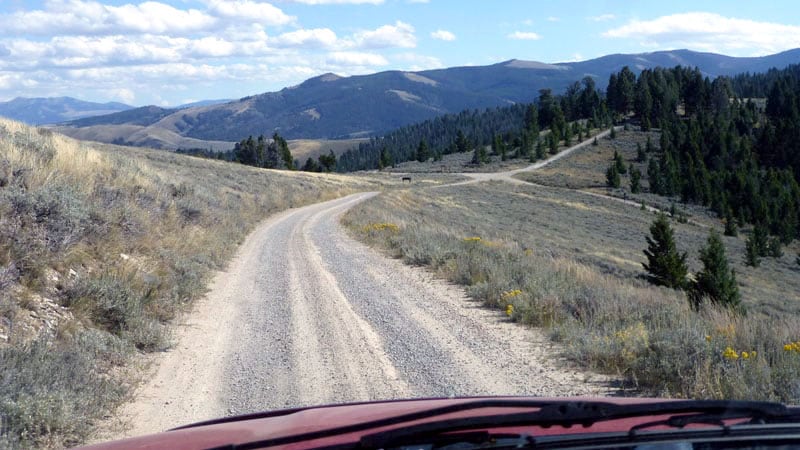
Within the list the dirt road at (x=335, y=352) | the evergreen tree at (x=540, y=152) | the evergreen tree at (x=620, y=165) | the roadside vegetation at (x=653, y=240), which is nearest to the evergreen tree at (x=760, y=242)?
the roadside vegetation at (x=653, y=240)

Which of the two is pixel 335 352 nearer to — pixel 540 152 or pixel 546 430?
pixel 546 430

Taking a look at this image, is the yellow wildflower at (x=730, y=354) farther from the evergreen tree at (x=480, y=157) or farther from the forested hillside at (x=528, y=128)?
the forested hillside at (x=528, y=128)

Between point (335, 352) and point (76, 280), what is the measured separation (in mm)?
3454

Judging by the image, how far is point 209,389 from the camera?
21.7ft

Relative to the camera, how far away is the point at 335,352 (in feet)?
26.0

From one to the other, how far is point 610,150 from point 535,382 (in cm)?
9303

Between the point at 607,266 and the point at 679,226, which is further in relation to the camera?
the point at 679,226

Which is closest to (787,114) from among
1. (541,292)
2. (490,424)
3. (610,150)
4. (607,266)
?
(610,150)

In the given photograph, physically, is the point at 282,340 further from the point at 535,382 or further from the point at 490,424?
the point at 490,424

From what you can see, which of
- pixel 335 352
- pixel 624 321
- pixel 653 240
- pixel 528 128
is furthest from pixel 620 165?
pixel 335 352

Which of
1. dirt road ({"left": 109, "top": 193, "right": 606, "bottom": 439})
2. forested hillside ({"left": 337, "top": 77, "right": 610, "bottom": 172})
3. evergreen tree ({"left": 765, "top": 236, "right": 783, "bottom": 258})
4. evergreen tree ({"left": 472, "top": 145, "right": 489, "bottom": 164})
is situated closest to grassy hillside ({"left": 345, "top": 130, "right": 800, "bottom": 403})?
dirt road ({"left": 109, "top": 193, "right": 606, "bottom": 439})

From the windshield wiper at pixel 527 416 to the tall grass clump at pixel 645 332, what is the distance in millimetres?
3210

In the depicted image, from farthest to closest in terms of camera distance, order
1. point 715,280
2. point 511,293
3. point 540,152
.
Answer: point 540,152, point 715,280, point 511,293

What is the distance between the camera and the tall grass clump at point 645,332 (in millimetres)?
5702
